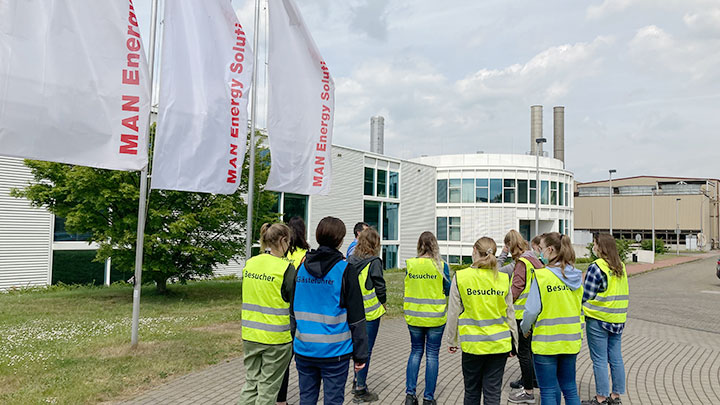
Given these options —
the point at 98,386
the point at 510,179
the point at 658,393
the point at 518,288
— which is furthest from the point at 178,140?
the point at 510,179

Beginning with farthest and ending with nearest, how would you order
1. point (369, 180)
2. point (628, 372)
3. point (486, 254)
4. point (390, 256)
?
point (390, 256)
point (369, 180)
point (628, 372)
point (486, 254)

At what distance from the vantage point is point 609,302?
529 cm

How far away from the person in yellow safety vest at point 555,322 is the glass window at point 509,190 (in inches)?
1540

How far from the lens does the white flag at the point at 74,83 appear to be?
557cm

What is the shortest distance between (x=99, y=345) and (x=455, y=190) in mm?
37094

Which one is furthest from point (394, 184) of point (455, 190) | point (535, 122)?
point (535, 122)

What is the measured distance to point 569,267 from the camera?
459cm

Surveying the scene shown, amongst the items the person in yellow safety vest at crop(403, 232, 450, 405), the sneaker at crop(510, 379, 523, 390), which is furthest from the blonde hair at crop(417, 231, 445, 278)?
the sneaker at crop(510, 379, 523, 390)

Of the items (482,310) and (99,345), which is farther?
(99,345)

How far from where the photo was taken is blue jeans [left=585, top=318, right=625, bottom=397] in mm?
5316

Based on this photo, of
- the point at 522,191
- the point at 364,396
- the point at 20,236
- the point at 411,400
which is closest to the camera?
the point at 411,400

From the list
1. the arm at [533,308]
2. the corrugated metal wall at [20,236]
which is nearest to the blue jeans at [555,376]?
the arm at [533,308]

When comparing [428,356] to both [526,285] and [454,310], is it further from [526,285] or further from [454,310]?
[526,285]

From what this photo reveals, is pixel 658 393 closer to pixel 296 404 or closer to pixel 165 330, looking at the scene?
pixel 296 404
